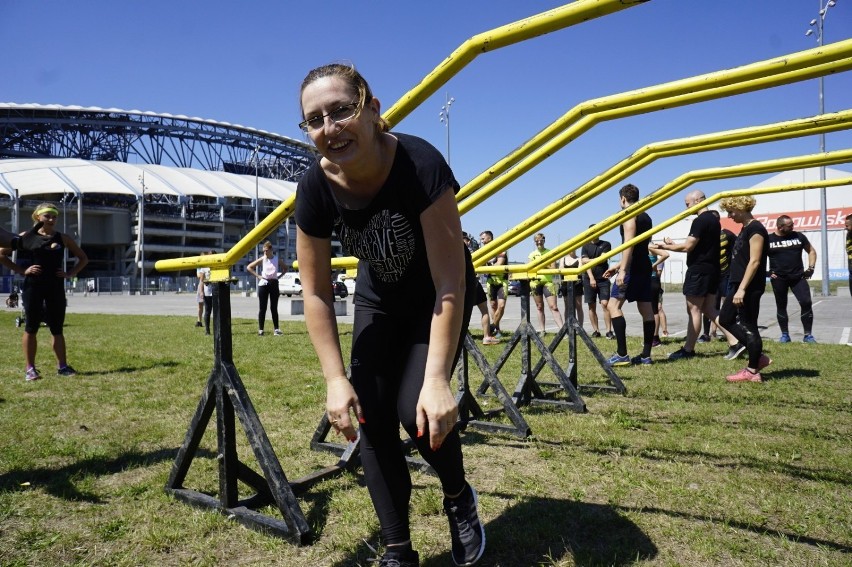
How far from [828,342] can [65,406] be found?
10.0 meters

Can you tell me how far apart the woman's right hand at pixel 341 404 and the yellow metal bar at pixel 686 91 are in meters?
1.66

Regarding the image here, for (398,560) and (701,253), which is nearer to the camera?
(398,560)

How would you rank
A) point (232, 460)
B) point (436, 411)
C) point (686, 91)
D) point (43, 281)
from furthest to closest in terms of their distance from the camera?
point (43, 281)
point (232, 460)
point (686, 91)
point (436, 411)

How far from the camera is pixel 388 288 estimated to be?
7.71ft

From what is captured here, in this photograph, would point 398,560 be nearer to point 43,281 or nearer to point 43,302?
point 43,281

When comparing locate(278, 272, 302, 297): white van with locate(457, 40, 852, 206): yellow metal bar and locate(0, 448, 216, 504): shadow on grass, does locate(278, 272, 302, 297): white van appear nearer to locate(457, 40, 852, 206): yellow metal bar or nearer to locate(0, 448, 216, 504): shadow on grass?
locate(0, 448, 216, 504): shadow on grass

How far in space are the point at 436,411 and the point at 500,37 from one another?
4.56ft

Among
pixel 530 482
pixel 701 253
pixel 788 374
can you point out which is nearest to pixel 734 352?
pixel 788 374

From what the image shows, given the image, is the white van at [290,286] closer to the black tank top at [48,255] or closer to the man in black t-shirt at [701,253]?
the black tank top at [48,255]

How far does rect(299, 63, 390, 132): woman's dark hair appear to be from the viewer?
197cm

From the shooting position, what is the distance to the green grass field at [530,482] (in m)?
2.53

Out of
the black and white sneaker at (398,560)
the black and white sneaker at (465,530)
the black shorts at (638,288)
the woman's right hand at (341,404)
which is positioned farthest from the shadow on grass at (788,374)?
the woman's right hand at (341,404)

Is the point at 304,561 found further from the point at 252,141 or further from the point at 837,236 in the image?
the point at 252,141

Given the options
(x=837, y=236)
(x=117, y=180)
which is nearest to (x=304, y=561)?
(x=837, y=236)
